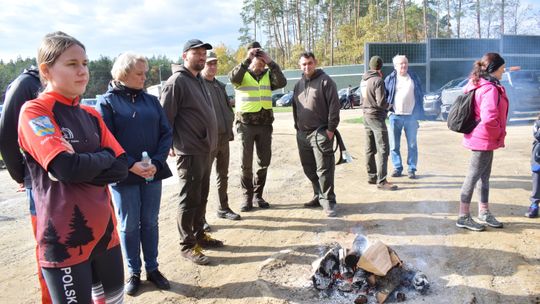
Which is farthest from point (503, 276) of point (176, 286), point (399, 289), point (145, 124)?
point (145, 124)

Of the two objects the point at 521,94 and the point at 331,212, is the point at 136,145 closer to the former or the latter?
the point at 331,212

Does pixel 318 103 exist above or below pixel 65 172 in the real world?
above

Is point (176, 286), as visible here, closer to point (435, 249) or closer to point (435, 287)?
point (435, 287)

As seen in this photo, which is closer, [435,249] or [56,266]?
[56,266]

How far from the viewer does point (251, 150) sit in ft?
17.6

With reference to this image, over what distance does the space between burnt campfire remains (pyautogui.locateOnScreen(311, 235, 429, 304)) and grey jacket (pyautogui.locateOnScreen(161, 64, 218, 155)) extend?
1.65 m

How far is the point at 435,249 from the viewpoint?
12.7 ft

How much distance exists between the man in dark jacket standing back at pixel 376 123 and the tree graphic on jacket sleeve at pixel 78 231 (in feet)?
15.9

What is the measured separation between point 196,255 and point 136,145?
1.33 metres

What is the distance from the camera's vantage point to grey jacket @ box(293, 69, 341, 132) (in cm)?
500

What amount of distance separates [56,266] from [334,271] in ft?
7.09

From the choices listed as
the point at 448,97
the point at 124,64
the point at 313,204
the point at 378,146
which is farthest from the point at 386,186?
the point at 448,97

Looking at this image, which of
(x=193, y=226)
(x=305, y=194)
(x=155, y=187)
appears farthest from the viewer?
(x=305, y=194)

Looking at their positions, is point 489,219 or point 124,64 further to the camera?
point 489,219
